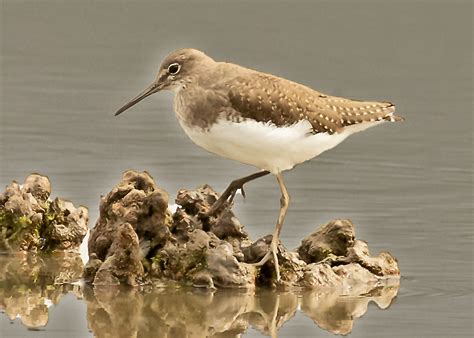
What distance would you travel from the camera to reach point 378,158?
22.9 m

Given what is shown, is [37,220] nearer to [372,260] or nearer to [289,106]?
[289,106]

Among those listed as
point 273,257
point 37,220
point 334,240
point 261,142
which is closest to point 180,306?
point 273,257

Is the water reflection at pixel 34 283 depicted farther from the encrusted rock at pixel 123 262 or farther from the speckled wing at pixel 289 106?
the speckled wing at pixel 289 106

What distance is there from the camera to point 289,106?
57.1ft

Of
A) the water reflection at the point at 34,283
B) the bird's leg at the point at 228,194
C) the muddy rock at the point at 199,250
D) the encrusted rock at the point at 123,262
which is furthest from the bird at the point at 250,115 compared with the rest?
the water reflection at the point at 34,283

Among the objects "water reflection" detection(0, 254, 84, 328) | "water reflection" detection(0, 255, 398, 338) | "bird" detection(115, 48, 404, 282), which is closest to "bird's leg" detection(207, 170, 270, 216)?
"bird" detection(115, 48, 404, 282)

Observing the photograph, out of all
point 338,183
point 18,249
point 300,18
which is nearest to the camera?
point 18,249

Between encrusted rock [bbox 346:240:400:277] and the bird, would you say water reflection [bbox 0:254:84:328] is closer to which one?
the bird

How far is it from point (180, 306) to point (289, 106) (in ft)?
8.50

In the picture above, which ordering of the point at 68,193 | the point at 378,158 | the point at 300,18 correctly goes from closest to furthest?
1. the point at 68,193
2. the point at 378,158
3. the point at 300,18

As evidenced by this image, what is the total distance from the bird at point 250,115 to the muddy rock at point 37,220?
1789 mm

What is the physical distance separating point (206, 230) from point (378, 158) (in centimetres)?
600

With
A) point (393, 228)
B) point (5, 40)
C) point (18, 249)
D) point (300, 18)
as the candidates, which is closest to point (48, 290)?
point (18, 249)

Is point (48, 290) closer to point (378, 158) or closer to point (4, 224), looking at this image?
point (4, 224)
